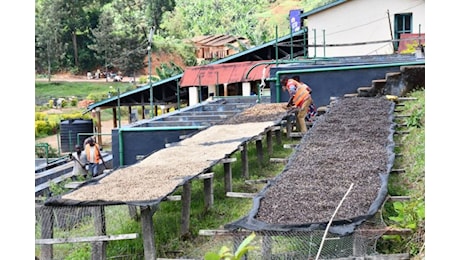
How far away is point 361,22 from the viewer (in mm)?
24531

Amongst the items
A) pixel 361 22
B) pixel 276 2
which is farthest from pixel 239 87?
pixel 276 2

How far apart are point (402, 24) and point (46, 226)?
19.3 m

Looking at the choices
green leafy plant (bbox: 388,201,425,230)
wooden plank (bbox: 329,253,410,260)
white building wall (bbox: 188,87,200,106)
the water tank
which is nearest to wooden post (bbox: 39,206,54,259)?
wooden plank (bbox: 329,253,410,260)

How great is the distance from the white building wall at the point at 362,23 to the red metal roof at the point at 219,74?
2436 mm

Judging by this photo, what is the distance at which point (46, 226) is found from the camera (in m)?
7.23

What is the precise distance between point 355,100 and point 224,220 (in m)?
5.08

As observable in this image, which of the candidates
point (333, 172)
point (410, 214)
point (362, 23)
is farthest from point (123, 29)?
point (410, 214)

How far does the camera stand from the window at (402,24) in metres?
23.9

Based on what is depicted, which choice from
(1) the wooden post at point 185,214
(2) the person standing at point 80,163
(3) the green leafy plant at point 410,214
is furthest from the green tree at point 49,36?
(3) the green leafy plant at point 410,214

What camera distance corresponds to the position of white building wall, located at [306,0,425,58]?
23766 millimetres

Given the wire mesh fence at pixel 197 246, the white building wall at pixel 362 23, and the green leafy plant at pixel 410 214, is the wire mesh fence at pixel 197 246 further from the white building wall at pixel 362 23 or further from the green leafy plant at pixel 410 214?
the white building wall at pixel 362 23

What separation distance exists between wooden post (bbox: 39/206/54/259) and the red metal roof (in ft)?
53.8

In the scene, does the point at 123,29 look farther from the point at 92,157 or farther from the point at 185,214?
the point at 185,214

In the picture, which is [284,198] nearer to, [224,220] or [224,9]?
[224,220]
